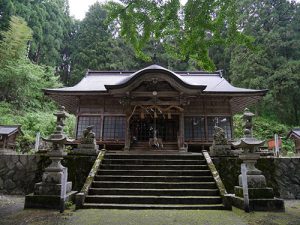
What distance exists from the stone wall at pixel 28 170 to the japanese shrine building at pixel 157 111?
3.37 metres

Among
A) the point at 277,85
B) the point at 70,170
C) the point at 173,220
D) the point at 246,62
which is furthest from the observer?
the point at 246,62

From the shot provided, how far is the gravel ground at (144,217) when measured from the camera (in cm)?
472

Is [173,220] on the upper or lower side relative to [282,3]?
Answer: lower

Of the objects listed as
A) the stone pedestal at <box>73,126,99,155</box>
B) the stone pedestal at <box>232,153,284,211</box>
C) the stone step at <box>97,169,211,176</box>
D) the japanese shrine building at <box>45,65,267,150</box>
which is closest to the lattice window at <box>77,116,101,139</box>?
the japanese shrine building at <box>45,65,267,150</box>

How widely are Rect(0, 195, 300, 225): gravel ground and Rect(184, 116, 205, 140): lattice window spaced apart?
22.5ft

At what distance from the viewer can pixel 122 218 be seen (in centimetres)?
505

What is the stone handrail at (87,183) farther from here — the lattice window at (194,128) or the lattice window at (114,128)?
the lattice window at (194,128)

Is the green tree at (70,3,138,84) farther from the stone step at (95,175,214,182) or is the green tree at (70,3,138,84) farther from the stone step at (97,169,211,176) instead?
the stone step at (95,175,214,182)

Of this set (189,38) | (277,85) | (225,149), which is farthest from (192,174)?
(277,85)

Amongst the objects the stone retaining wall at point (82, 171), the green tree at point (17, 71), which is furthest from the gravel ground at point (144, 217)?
the green tree at point (17, 71)

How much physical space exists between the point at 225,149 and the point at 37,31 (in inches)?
1115

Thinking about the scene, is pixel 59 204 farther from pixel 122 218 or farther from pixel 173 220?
pixel 173 220

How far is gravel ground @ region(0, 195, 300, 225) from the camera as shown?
472cm

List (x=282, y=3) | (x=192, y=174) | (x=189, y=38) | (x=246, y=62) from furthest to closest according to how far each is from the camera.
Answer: (x=282, y=3) → (x=246, y=62) → (x=192, y=174) → (x=189, y=38)
